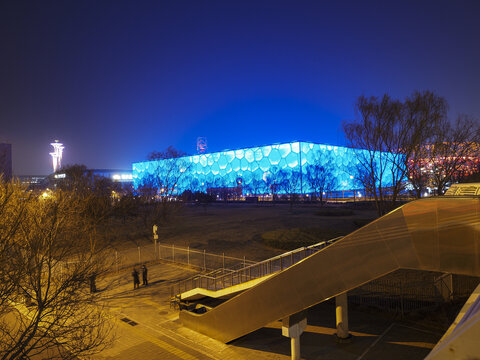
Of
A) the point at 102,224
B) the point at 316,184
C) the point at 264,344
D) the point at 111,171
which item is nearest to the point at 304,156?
the point at 316,184

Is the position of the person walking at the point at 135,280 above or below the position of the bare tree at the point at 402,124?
below

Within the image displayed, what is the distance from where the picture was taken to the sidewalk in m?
8.32

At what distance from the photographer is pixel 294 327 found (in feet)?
A: 25.5

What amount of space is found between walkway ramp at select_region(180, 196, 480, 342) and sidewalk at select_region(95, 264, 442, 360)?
52.5 inches

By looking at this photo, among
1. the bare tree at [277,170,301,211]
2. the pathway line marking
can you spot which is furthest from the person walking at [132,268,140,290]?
the bare tree at [277,170,301,211]

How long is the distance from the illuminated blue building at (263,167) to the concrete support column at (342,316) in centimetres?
4114

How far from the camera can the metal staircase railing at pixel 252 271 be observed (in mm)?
8833

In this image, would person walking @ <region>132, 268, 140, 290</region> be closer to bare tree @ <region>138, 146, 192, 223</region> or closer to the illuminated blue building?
bare tree @ <region>138, 146, 192, 223</region>

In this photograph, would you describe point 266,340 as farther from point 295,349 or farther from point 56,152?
point 56,152

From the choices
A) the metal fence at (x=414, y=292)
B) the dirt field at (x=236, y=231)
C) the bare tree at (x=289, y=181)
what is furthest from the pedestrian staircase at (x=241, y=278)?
the bare tree at (x=289, y=181)

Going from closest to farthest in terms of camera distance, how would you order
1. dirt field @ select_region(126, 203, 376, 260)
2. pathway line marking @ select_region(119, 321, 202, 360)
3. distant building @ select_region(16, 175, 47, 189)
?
pathway line marking @ select_region(119, 321, 202, 360)
dirt field @ select_region(126, 203, 376, 260)
distant building @ select_region(16, 175, 47, 189)

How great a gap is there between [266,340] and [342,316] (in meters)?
2.47

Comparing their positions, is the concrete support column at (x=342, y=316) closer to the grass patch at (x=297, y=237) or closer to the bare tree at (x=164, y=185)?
the grass patch at (x=297, y=237)

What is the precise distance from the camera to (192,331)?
32.7 feet
